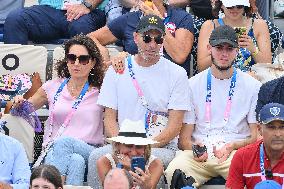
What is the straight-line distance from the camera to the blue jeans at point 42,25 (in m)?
9.63

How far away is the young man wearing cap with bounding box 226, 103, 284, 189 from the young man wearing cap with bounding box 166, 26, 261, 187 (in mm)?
732

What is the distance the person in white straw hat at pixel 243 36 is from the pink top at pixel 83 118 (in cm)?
115

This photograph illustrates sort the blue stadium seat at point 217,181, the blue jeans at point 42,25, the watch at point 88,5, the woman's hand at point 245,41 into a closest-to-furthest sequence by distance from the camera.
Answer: the blue stadium seat at point 217,181 → the woman's hand at point 245,41 → the blue jeans at point 42,25 → the watch at point 88,5

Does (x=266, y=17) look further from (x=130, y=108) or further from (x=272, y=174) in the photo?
(x=272, y=174)

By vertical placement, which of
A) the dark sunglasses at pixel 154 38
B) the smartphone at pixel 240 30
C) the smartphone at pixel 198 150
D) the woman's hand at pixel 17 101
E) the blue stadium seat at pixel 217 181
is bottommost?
the blue stadium seat at pixel 217 181

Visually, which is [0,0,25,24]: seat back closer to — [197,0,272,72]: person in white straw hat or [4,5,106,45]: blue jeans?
[4,5,106,45]: blue jeans

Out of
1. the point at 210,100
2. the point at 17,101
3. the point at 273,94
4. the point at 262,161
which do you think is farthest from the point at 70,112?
the point at 262,161

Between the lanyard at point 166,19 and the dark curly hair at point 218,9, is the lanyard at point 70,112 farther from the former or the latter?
the dark curly hair at point 218,9

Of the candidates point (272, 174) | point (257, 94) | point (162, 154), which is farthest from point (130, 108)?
point (272, 174)

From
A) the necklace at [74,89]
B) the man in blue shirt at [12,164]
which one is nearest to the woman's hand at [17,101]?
the necklace at [74,89]

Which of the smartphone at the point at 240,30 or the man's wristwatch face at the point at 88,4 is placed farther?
the man's wristwatch face at the point at 88,4

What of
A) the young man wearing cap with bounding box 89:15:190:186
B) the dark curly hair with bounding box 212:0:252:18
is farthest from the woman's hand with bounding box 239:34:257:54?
the young man wearing cap with bounding box 89:15:190:186

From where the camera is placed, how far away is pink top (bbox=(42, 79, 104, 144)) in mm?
8188

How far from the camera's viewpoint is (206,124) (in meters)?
7.96
